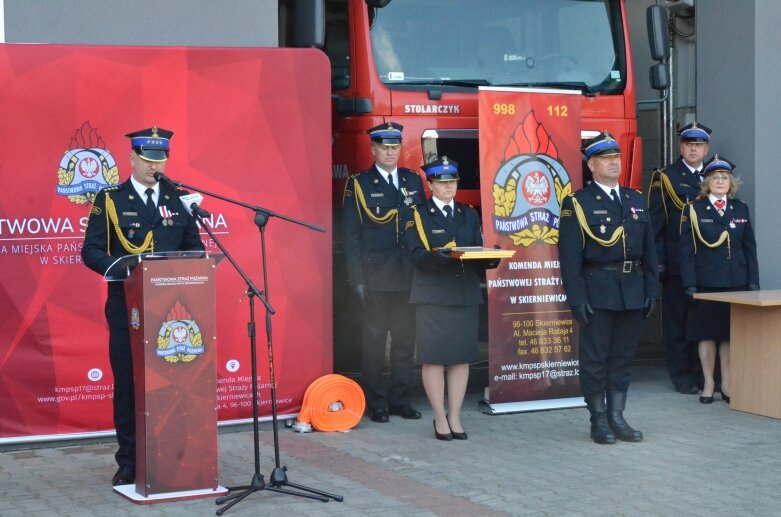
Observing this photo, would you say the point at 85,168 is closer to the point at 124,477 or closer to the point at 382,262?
the point at 124,477

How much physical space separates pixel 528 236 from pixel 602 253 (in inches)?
47.8

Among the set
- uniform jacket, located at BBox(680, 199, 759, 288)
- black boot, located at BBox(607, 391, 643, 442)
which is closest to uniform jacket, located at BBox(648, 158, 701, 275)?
uniform jacket, located at BBox(680, 199, 759, 288)

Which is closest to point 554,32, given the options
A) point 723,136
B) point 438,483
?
point 723,136

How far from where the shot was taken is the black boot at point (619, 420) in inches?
309

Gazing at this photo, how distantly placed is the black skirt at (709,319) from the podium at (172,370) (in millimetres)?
4401

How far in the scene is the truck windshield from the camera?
9227mm

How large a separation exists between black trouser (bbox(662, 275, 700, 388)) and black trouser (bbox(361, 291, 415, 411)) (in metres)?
2.30

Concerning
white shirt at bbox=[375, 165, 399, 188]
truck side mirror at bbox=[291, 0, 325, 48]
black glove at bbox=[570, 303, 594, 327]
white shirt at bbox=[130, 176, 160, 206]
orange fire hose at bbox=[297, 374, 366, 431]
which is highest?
truck side mirror at bbox=[291, 0, 325, 48]

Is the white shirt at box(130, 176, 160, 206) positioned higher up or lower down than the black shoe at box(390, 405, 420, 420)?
higher up

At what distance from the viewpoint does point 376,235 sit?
28.7 feet

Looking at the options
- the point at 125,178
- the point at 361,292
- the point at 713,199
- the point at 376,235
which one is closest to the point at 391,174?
the point at 376,235

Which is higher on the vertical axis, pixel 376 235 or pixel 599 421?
pixel 376 235

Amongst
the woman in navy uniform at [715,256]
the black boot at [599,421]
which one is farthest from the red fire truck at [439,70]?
the black boot at [599,421]

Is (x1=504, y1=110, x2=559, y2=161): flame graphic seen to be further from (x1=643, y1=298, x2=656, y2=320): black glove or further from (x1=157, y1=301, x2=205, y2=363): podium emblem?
(x1=157, y1=301, x2=205, y2=363): podium emblem
